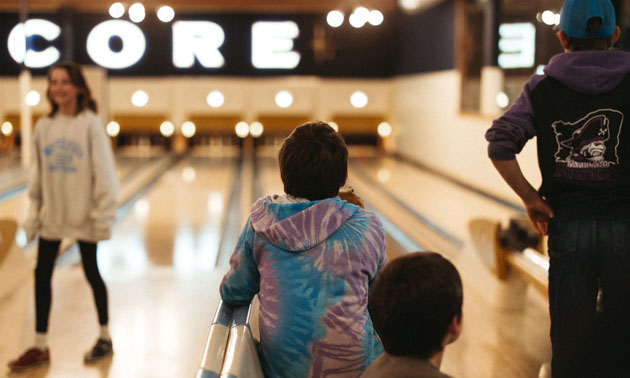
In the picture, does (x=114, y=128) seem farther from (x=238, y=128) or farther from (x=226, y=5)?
(x=226, y=5)

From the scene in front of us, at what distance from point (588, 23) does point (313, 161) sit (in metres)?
0.86

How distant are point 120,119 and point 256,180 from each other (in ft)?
15.8

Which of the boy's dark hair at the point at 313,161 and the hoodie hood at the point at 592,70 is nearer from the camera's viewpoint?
the boy's dark hair at the point at 313,161

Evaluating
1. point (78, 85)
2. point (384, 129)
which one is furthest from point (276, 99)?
point (78, 85)

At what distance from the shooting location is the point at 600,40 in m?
1.96

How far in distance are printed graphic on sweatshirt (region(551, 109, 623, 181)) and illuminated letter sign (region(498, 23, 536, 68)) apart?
5.75m

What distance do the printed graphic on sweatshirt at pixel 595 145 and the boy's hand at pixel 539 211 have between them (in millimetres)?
112

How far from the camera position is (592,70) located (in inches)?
75.0

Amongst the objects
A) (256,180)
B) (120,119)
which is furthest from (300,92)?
(256,180)

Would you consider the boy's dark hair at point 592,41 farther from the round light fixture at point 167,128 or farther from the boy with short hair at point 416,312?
the round light fixture at point 167,128

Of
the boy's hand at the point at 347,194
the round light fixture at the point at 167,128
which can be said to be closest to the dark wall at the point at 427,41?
the round light fixture at the point at 167,128

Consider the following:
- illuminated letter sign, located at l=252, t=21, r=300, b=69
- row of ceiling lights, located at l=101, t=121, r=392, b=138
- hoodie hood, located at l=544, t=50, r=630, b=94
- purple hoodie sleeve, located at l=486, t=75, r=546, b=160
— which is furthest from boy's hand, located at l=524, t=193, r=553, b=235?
illuminated letter sign, located at l=252, t=21, r=300, b=69

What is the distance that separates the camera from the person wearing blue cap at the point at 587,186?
1879 millimetres

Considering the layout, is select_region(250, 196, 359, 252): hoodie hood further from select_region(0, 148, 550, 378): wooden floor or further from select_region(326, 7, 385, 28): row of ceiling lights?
select_region(326, 7, 385, 28): row of ceiling lights
